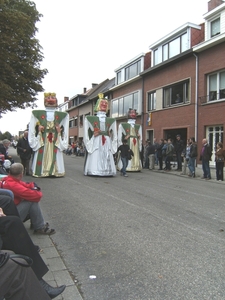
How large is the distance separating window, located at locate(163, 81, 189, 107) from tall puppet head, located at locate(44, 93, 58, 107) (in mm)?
10290

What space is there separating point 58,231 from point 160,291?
224 centimetres

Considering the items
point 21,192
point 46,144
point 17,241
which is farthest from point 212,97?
point 17,241

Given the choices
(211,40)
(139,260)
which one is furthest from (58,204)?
(211,40)

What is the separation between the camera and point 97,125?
38.0ft

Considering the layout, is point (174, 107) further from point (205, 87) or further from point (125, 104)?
point (125, 104)

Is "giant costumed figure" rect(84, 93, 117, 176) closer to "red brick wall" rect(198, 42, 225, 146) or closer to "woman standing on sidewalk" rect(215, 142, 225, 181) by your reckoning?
"woman standing on sidewalk" rect(215, 142, 225, 181)

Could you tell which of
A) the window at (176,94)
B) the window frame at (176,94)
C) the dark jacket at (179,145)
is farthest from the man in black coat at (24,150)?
the window at (176,94)

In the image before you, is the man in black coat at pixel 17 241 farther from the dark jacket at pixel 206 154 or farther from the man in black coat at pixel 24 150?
the dark jacket at pixel 206 154

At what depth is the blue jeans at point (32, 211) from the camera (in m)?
3.88

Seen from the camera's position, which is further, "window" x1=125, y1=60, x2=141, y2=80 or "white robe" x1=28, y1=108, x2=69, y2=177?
"window" x1=125, y1=60, x2=141, y2=80

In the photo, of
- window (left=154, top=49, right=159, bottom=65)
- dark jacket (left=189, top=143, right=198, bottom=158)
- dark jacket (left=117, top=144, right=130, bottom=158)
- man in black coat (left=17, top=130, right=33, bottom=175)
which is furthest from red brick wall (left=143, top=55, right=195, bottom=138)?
man in black coat (left=17, top=130, right=33, bottom=175)

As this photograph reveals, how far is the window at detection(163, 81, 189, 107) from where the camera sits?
18.6 m

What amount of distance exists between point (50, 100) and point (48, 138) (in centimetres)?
155

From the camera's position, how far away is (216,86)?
16.3 metres
